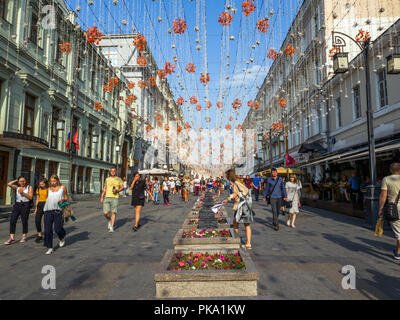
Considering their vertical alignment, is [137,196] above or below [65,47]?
below

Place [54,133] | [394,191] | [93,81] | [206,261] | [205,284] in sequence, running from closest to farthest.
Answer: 1. [205,284]
2. [206,261]
3. [394,191]
4. [54,133]
5. [93,81]

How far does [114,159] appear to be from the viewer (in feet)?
109

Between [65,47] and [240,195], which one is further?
[65,47]

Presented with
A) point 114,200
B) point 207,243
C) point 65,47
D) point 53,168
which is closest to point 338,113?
point 114,200

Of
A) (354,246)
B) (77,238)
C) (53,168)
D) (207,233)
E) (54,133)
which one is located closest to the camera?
(207,233)

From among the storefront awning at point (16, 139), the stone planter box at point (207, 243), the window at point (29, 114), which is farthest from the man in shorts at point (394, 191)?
the window at point (29, 114)

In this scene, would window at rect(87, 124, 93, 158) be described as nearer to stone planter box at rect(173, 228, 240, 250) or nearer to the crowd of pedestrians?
the crowd of pedestrians

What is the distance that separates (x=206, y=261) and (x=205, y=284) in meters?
0.75

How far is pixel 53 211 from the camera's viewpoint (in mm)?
6664

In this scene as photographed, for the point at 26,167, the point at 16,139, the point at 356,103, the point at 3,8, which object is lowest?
the point at 26,167

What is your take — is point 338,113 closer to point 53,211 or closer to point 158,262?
point 158,262

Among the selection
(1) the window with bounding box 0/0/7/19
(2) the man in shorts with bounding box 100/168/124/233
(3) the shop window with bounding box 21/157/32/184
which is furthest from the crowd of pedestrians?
(1) the window with bounding box 0/0/7/19

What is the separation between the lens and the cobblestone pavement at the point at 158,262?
414 centimetres
